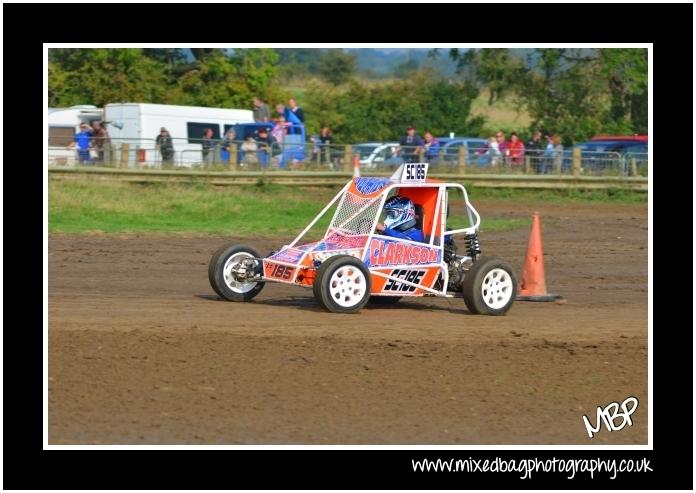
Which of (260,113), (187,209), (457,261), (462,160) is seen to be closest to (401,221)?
(457,261)

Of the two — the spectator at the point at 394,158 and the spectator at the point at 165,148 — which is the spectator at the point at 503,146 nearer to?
the spectator at the point at 394,158

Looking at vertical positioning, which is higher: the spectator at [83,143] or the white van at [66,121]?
the white van at [66,121]

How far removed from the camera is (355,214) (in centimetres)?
1256

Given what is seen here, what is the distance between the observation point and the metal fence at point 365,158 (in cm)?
2798

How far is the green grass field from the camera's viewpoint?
2097 centimetres

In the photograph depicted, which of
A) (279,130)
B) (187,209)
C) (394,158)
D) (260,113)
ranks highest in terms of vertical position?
(260,113)

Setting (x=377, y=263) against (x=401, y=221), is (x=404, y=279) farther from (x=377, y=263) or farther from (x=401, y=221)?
(x=401, y=221)

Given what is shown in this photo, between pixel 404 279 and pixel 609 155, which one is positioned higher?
pixel 609 155

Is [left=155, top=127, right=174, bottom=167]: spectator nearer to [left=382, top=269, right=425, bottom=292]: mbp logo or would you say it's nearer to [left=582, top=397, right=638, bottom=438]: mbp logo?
[left=382, top=269, right=425, bottom=292]: mbp logo

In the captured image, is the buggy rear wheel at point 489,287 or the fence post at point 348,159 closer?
the buggy rear wheel at point 489,287

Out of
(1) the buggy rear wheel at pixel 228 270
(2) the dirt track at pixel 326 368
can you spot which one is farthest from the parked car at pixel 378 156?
(1) the buggy rear wheel at pixel 228 270

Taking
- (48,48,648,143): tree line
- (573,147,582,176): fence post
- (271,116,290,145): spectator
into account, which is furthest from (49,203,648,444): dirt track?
(48,48,648,143): tree line

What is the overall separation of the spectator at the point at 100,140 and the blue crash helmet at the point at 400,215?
1599cm

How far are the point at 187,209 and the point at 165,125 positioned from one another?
8824 mm
